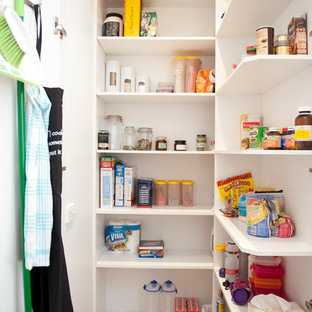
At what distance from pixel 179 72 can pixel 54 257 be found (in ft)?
4.91

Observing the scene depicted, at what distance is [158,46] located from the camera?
192 cm

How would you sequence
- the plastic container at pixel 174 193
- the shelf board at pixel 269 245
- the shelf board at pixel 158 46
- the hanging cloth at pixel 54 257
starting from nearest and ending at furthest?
the hanging cloth at pixel 54 257, the shelf board at pixel 269 245, the shelf board at pixel 158 46, the plastic container at pixel 174 193

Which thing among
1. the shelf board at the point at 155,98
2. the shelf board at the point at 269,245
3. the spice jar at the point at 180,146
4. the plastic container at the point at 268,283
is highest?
the shelf board at the point at 155,98

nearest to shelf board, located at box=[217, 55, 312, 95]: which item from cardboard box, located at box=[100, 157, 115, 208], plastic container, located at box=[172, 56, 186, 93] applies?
plastic container, located at box=[172, 56, 186, 93]

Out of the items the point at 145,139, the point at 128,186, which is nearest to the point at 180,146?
the point at 145,139

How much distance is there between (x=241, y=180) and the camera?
1841 mm

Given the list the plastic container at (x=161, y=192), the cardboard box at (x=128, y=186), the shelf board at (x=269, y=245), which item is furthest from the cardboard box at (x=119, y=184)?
the shelf board at (x=269, y=245)

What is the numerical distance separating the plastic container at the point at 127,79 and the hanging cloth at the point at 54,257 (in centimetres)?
101

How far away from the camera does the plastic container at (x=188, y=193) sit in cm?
201

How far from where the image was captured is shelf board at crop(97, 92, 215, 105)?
1.83 metres

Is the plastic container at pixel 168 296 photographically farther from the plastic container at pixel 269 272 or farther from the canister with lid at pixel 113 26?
the canister with lid at pixel 113 26

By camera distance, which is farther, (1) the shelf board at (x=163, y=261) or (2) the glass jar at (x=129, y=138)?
(2) the glass jar at (x=129, y=138)

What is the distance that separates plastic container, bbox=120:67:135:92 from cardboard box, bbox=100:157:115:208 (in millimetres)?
545

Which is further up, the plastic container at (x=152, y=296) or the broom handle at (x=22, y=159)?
the broom handle at (x=22, y=159)
